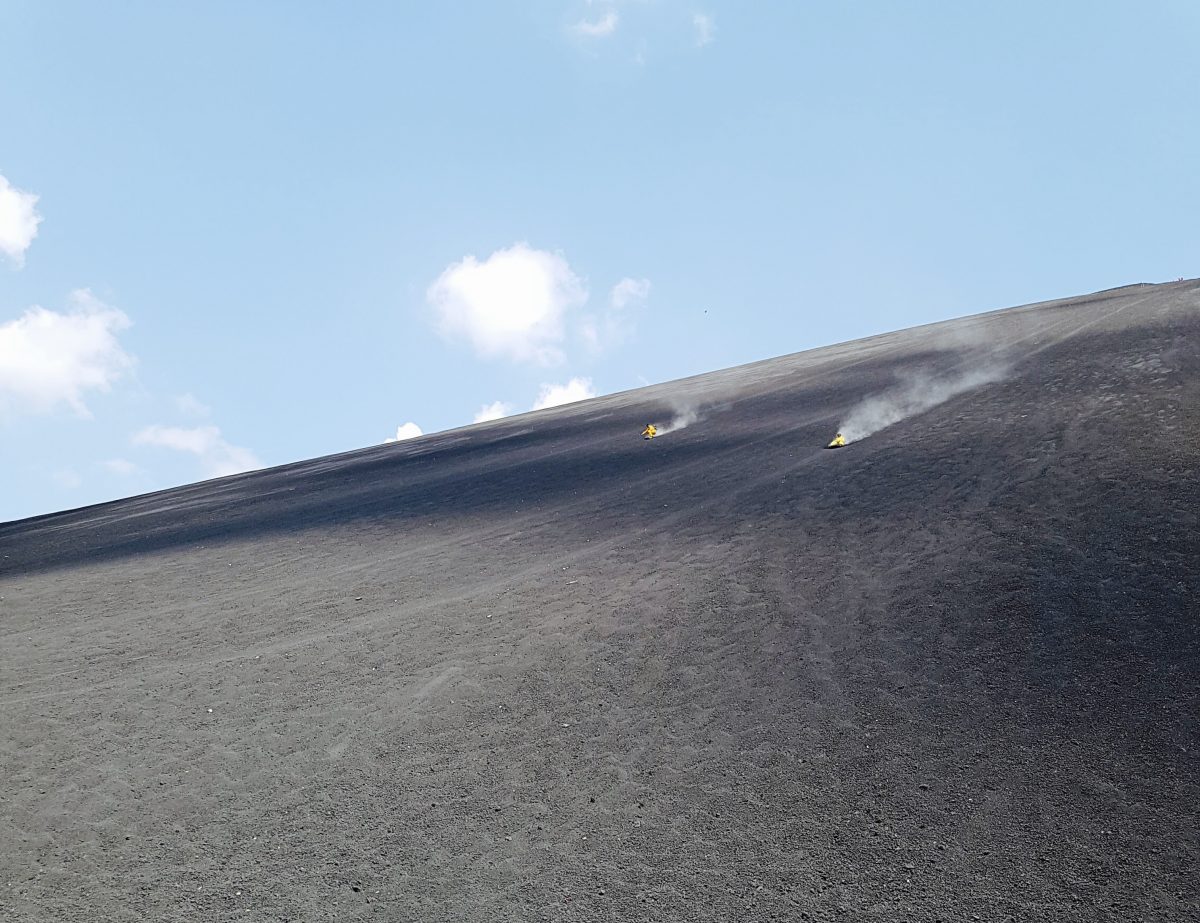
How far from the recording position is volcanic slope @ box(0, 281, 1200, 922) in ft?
17.7

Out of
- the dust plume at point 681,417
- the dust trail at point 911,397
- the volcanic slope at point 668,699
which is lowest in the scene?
the volcanic slope at point 668,699

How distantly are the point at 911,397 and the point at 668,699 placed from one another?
43.0 ft

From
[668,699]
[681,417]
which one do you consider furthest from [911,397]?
[668,699]

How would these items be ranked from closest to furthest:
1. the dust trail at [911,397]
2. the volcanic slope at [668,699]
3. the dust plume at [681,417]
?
the volcanic slope at [668,699]
the dust trail at [911,397]
the dust plume at [681,417]

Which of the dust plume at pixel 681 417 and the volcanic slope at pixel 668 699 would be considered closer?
the volcanic slope at pixel 668 699

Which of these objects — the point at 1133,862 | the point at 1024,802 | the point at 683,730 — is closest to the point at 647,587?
the point at 683,730

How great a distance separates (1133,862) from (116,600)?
1196 centimetres

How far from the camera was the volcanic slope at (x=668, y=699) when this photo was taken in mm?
5395

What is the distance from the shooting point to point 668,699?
761cm

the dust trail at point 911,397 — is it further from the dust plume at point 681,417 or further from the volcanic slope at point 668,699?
the dust plume at point 681,417

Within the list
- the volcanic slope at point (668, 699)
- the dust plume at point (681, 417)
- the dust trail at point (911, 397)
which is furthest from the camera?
the dust plume at point (681, 417)

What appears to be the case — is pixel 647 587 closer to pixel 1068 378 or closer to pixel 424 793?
pixel 424 793

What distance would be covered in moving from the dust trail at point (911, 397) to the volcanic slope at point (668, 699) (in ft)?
4.71

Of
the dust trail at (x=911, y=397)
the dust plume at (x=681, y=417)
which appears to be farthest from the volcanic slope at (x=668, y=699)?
the dust plume at (x=681, y=417)
